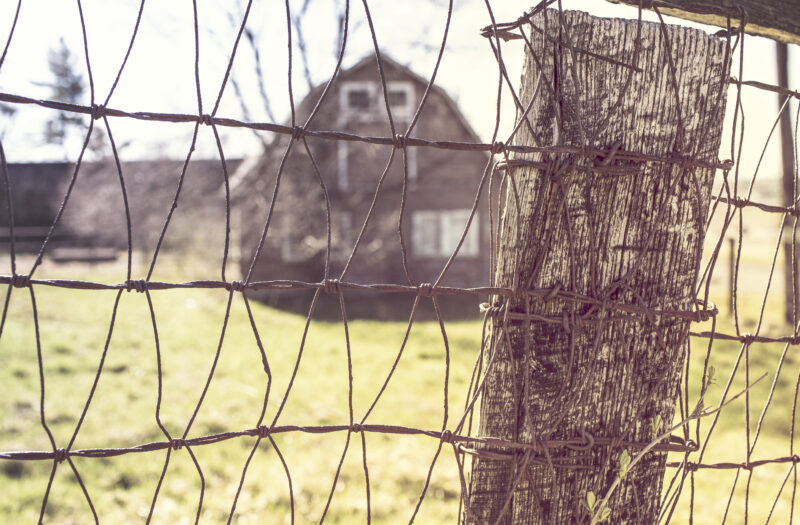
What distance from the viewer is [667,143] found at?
1221 millimetres

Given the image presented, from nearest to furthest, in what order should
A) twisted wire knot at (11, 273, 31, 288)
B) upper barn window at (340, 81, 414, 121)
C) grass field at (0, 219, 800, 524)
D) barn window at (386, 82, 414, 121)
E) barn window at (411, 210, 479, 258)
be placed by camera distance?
1. twisted wire knot at (11, 273, 31, 288)
2. grass field at (0, 219, 800, 524)
3. upper barn window at (340, 81, 414, 121)
4. barn window at (386, 82, 414, 121)
5. barn window at (411, 210, 479, 258)

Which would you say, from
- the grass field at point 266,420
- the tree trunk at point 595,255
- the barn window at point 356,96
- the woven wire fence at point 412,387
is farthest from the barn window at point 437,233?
the tree trunk at point 595,255

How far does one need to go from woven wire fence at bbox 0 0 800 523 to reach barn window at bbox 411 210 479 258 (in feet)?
23.9

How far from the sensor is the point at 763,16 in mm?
1375

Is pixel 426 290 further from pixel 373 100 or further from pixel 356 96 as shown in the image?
pixel 356 96

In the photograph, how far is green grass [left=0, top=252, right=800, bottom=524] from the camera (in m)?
2.77

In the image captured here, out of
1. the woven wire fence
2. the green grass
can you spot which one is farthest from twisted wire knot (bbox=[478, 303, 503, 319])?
the green grass

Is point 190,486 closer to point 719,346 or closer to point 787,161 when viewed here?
point 719,346

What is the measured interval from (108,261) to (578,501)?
2510cm

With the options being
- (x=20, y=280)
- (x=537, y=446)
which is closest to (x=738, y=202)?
(x=537, y=446)

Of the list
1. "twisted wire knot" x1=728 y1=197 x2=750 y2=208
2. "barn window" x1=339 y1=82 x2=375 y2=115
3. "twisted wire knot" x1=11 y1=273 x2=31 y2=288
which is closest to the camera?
"twisted wire knot" x1=11 y1=273 x2=31 y2=288

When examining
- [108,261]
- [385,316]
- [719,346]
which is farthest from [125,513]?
[108,261]

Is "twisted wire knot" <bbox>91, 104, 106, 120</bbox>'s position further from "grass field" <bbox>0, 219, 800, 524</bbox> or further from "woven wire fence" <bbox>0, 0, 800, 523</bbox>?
"grass field" <bbox>0, 219, 800, 524</bbox>

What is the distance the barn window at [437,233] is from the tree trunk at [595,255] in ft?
42.4
